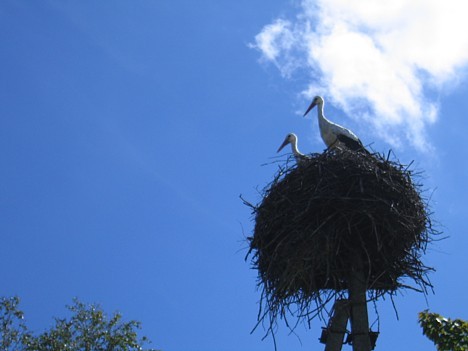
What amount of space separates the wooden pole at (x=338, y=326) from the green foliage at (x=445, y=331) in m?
1.93

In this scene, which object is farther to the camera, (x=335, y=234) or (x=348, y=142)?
(x=348, y=142)

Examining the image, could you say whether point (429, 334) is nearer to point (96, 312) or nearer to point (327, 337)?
point (327, 337)

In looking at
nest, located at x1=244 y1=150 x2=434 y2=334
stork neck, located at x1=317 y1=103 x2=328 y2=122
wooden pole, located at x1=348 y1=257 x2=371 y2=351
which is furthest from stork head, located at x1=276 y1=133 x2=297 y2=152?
wooden pole, located at x1=348 y1=257 x2=371 y2=351

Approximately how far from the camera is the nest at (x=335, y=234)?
6.67 m

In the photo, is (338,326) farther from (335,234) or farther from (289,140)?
(289,140)

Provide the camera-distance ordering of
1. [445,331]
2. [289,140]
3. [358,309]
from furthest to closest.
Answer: [289,140], [445,331], [358,309]

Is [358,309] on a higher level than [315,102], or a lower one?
lower

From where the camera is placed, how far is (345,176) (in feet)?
24.7

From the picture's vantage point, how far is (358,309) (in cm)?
619

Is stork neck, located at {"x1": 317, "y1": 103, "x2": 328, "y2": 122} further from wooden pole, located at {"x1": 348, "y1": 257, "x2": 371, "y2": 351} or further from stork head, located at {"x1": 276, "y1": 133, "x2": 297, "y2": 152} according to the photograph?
wooden pole, located at {"x1": 348, "y1": 257, "x2": 371, "y2": 351}

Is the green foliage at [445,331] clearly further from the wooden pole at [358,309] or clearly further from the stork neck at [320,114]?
the stork neck at [320,114]

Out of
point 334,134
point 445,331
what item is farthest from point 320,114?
point 445,331

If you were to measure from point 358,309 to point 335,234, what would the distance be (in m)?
0.77

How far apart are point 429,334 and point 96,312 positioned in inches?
257
